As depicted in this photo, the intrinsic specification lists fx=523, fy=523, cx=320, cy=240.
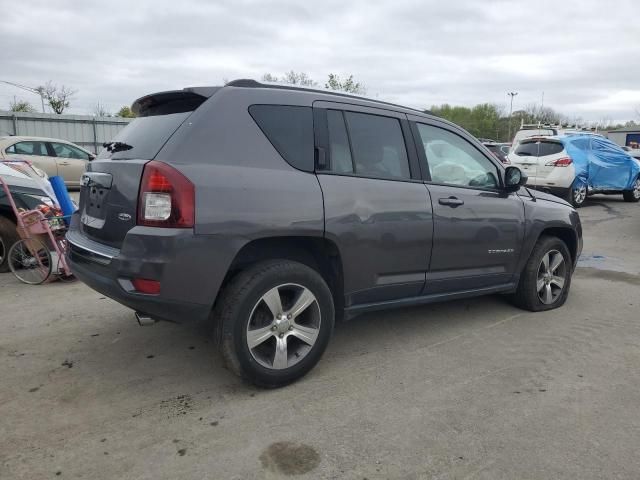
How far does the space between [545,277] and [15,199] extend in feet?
18.9

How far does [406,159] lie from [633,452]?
2286mm

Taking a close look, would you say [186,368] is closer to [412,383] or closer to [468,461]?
[412,383]

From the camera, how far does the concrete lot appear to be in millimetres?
2570

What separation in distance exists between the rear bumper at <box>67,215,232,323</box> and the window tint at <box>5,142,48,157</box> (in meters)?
11.9

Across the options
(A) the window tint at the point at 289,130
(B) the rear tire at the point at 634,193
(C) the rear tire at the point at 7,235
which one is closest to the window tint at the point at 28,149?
(C) the rear tire at the point at 7,235

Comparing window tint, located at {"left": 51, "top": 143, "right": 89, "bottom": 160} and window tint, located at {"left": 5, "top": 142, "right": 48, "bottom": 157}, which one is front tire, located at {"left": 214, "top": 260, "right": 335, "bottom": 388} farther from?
window tint, located at {"left": 51, "top": 143, "right": 89, "bottom": 160}

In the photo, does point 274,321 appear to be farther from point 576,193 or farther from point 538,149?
point 576,193

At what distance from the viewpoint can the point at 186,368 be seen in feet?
11.8

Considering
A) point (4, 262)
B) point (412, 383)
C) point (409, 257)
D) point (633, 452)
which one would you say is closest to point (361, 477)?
point (412, 383)

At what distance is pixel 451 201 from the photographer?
399 cm

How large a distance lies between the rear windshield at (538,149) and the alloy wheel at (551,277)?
8.61 meters

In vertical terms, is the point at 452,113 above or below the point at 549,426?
above

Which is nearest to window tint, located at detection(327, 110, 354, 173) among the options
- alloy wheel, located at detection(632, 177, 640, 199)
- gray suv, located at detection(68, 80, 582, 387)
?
gray suv, located at detection(68, 80, 582, 387)

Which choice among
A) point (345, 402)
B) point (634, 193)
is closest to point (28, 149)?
point (345, 402)
